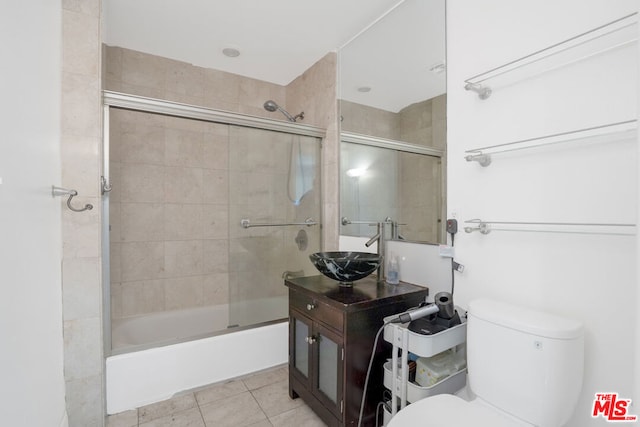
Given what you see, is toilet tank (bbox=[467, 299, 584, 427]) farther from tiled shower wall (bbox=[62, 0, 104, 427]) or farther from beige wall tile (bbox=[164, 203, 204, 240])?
beige wall tile (bbox=[164, 203, 204, 240])

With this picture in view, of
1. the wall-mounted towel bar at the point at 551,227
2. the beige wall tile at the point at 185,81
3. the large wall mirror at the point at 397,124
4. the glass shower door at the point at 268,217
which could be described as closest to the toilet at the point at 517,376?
the wall-mounted towel bar at the point at 551,227

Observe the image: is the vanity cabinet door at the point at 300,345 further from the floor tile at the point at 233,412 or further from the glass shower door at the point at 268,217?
the glass shower door at the point at 268,217

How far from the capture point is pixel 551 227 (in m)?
1.18

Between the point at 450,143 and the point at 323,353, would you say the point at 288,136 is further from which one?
the point at 323,353

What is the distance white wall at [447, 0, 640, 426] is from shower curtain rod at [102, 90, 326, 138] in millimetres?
1243

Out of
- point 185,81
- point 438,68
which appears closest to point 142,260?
point 185,81

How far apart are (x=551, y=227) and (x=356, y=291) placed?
0.94 metres

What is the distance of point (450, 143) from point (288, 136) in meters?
1.32

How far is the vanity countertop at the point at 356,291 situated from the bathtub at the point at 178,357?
0.67 m

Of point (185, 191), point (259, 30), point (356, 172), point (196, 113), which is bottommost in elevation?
point (185, 191)

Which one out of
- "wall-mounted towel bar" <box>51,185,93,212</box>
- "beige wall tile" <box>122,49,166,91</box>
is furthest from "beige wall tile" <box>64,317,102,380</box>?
"beige wall tile" <box>122,49,166,91</box>

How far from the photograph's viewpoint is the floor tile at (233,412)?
1751 mm

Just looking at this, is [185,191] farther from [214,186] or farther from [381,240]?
[381,240]

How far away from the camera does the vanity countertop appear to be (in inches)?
60.0
